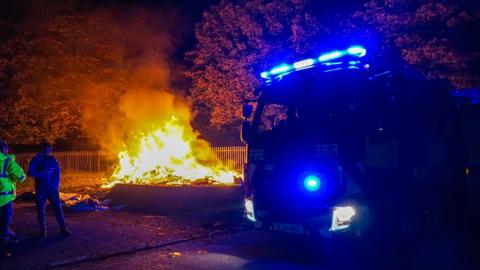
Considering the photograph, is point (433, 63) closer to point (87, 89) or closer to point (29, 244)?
point (29, 244)

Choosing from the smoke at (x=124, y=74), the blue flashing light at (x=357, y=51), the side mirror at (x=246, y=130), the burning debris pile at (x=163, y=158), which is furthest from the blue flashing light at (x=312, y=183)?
the smoke at (x=124, y=74)

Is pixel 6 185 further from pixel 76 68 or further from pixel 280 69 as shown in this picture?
pixel 76 68

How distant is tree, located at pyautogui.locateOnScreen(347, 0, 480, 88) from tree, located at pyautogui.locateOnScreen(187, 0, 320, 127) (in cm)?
293

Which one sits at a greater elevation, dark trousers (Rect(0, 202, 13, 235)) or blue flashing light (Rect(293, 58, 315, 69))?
blue flashing light (Rect(293, 58, 315, 69))

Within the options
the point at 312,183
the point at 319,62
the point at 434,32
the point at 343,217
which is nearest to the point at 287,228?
the point at 312,183

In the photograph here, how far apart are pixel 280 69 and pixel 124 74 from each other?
18475mm

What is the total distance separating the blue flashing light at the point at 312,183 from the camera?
22.0 ft

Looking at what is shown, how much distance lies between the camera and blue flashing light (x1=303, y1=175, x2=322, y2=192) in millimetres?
6715

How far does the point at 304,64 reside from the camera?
7488mm

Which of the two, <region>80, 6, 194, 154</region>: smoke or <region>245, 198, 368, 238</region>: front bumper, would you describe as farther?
<region>80, 6, 194, 154</region>: smoke

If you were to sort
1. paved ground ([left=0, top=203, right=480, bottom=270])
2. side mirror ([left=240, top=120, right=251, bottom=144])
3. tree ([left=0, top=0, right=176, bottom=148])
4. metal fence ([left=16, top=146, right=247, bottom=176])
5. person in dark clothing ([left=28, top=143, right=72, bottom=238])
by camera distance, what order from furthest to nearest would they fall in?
metal fence ([left=16, top=146, right=247, bottom=176])
tree ([left=0, top=0, right=176, bottom=148])
person in dark clothing ([left=28, top=143, right=72, bottom=238])
side mirror ([left=240, top=120, right=251, bottom=144])
paved ground ([left=0, top=203, right=480, bottom=270])

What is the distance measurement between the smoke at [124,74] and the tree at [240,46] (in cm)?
154

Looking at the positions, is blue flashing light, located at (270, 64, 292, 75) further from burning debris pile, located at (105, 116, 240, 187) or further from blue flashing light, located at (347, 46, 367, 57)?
burning debris pile, located at (105, 116, 240, 187)

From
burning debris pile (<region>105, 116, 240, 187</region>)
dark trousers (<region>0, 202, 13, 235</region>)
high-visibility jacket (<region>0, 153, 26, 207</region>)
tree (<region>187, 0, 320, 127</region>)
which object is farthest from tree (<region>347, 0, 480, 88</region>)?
dark trousers (<region>0, 202, 13, 235</region>)
